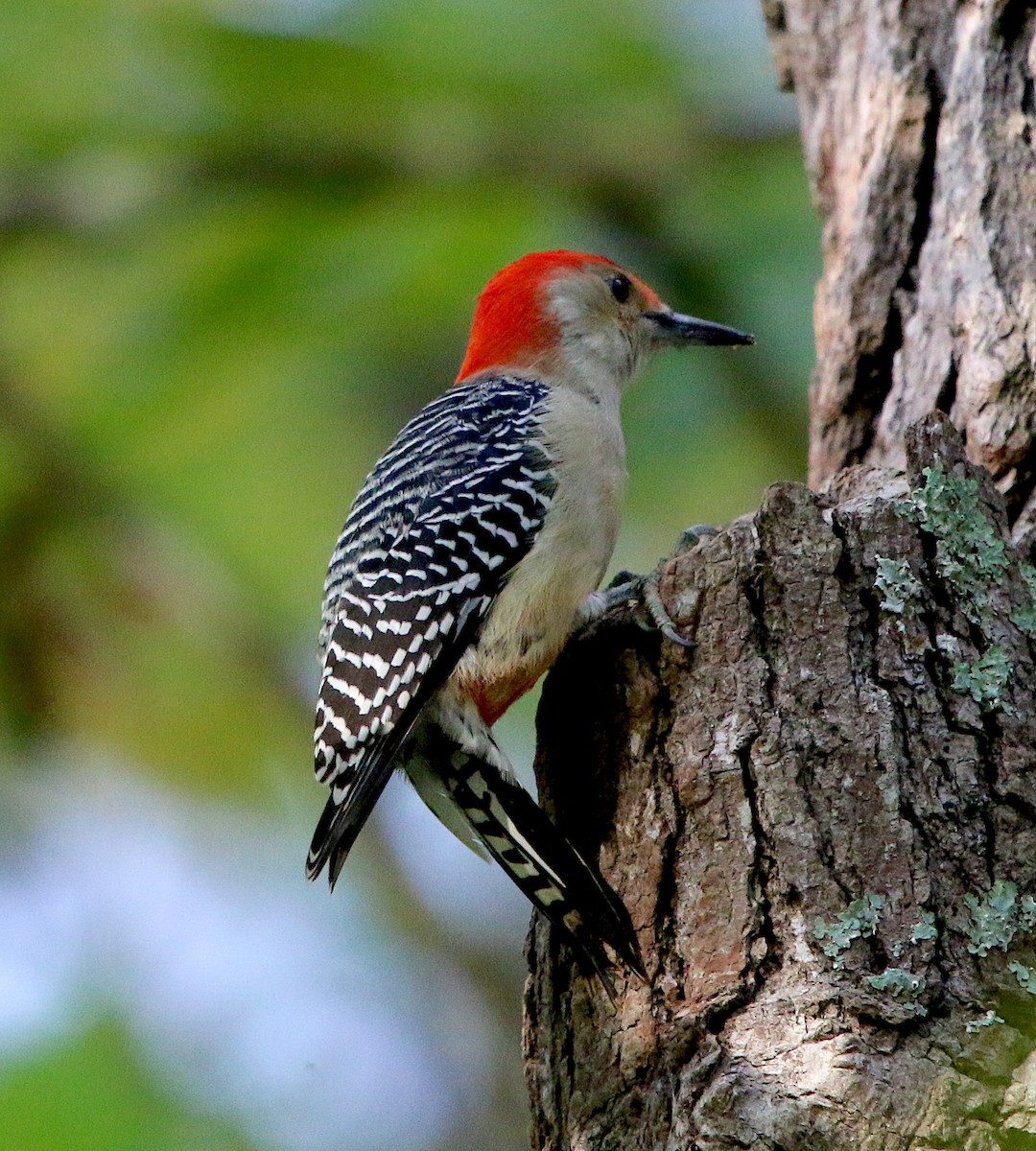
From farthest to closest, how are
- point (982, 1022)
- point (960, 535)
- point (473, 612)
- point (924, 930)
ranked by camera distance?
point (473, 612)
point (960, 535)
point (924, 930)
point (982, 1022)

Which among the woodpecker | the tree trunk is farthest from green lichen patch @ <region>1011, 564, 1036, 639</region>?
the woodpecker

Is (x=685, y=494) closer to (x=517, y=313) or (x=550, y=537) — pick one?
(x=517, y=313)

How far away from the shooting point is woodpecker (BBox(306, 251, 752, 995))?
145 inches

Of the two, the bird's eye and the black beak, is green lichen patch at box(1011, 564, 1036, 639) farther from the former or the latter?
the bird's eye

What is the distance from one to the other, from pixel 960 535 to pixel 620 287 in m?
2.70

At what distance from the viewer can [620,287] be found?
5.80 metres

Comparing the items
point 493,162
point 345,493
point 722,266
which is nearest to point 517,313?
point 493,162

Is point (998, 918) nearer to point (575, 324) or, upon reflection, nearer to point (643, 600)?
point (643, 600)

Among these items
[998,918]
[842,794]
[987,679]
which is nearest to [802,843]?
[842,794]

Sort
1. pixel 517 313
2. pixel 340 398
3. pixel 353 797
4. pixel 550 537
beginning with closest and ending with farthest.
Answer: pixel 353 797
pixel 550 537
pixel 517 313
pixel 340 398

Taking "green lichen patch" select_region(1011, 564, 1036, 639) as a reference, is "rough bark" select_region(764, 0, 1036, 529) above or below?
above

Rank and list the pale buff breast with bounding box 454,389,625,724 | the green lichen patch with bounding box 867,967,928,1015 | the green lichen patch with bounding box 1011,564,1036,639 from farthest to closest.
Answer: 1. the pale buff breast with bounding box 454,389,625,724
2. the green lichen patch with bounding box 1011,564,1036,639
3. the green lichen patch with bounding box 867,967,928,1015

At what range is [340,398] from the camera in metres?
7.80

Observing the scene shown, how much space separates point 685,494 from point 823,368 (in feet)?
8.87
